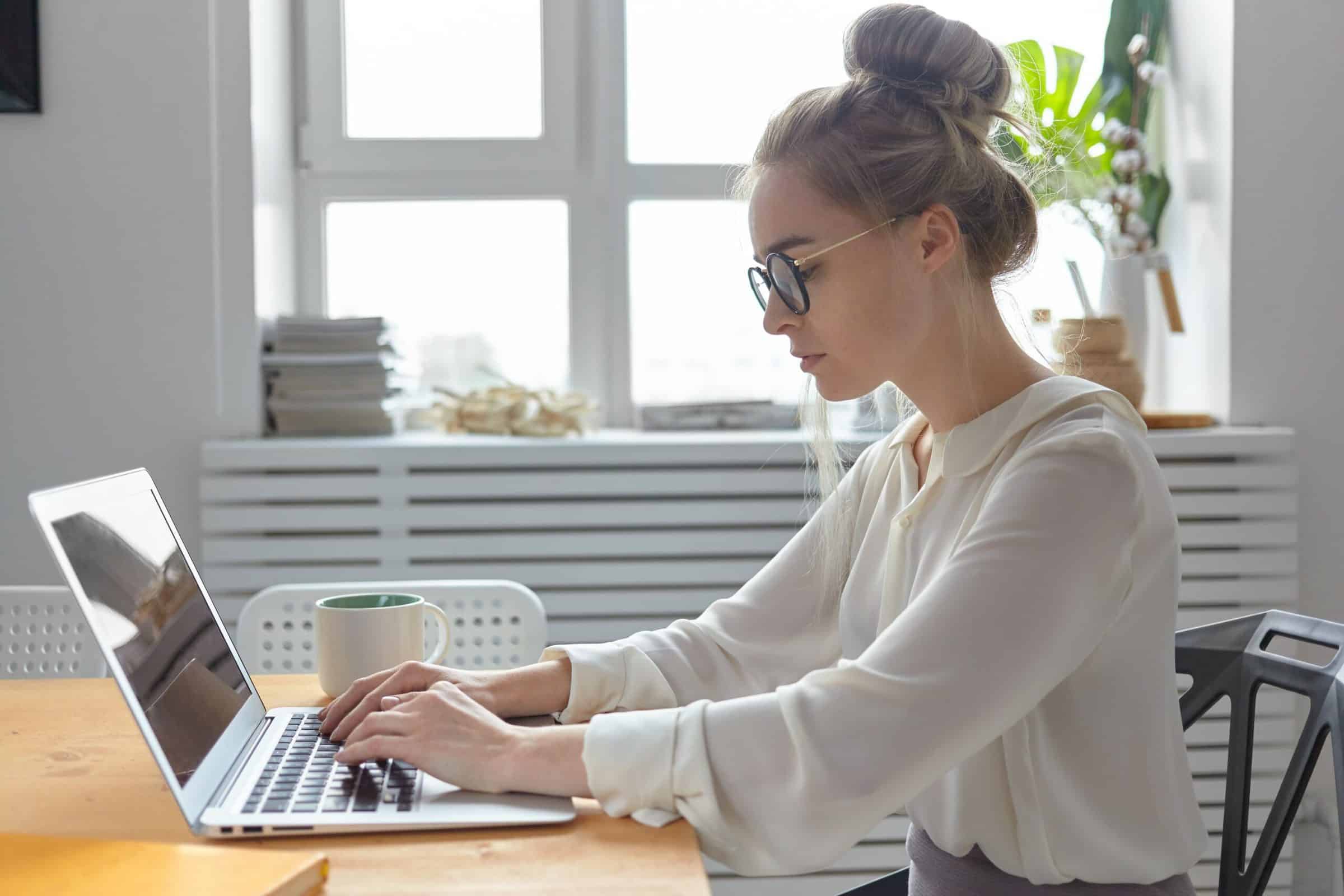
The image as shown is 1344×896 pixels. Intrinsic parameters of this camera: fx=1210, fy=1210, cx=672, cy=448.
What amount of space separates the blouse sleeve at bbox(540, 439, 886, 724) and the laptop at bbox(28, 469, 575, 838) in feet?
0.71

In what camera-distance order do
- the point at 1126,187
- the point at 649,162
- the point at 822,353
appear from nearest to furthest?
the point at 822,353 < the point at 1126,187 < the point at 649,162

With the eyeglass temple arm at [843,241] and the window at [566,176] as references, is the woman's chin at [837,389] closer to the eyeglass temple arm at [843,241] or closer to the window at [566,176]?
the eyeglass temple arm at [843,241]

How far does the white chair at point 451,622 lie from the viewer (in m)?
1.48

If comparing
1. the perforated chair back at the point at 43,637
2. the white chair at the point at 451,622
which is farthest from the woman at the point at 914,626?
the perforated chair back at the point at 43,637

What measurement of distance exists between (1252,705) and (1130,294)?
4.31ft

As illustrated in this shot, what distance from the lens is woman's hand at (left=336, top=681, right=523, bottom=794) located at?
0.83m

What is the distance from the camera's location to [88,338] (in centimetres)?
206

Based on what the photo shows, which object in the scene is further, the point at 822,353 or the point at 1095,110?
the point at 1095,110

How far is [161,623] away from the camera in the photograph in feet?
2.96

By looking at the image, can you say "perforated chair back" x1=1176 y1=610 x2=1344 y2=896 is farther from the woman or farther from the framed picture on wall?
the framed picture on wall

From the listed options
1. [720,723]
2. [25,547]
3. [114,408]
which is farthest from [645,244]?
[720,723]

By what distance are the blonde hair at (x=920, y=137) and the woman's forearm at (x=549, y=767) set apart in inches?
18.9

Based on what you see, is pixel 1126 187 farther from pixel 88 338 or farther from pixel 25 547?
pixel 25 547

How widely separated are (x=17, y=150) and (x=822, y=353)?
1.63 metres
